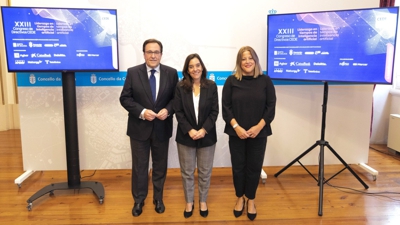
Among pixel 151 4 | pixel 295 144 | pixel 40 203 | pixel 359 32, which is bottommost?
pixel 40 203

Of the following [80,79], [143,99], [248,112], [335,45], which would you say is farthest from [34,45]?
[335,45]

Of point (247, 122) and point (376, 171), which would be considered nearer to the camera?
point (247, 122)

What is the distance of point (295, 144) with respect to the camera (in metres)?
3.93

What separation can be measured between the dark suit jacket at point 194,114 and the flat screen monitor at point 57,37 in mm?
1058

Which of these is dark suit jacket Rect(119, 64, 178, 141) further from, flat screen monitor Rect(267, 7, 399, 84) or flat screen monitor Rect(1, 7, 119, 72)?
flat screen monitor Rect(267, 7, 399, 84)

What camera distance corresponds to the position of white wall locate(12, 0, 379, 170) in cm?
357

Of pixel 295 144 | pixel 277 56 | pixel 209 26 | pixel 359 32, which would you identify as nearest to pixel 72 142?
pixel 209 26

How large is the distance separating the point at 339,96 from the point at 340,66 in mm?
964

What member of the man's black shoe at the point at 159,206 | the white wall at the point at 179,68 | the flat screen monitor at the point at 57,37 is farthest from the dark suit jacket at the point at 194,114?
the white wall at the point at 179,68

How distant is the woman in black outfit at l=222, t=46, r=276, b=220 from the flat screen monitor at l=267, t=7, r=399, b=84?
846mm

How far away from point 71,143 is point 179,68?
1.43 meters

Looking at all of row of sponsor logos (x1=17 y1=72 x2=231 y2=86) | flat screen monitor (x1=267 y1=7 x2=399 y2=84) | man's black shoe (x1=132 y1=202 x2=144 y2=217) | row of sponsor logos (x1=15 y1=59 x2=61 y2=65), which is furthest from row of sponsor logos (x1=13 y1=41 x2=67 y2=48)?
flat screen monitor (x1=267 y1=7 x2=399 y2=84)

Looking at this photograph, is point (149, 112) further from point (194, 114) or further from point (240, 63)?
point (240, 63)

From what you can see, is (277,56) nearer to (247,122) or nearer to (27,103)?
(247,122)
